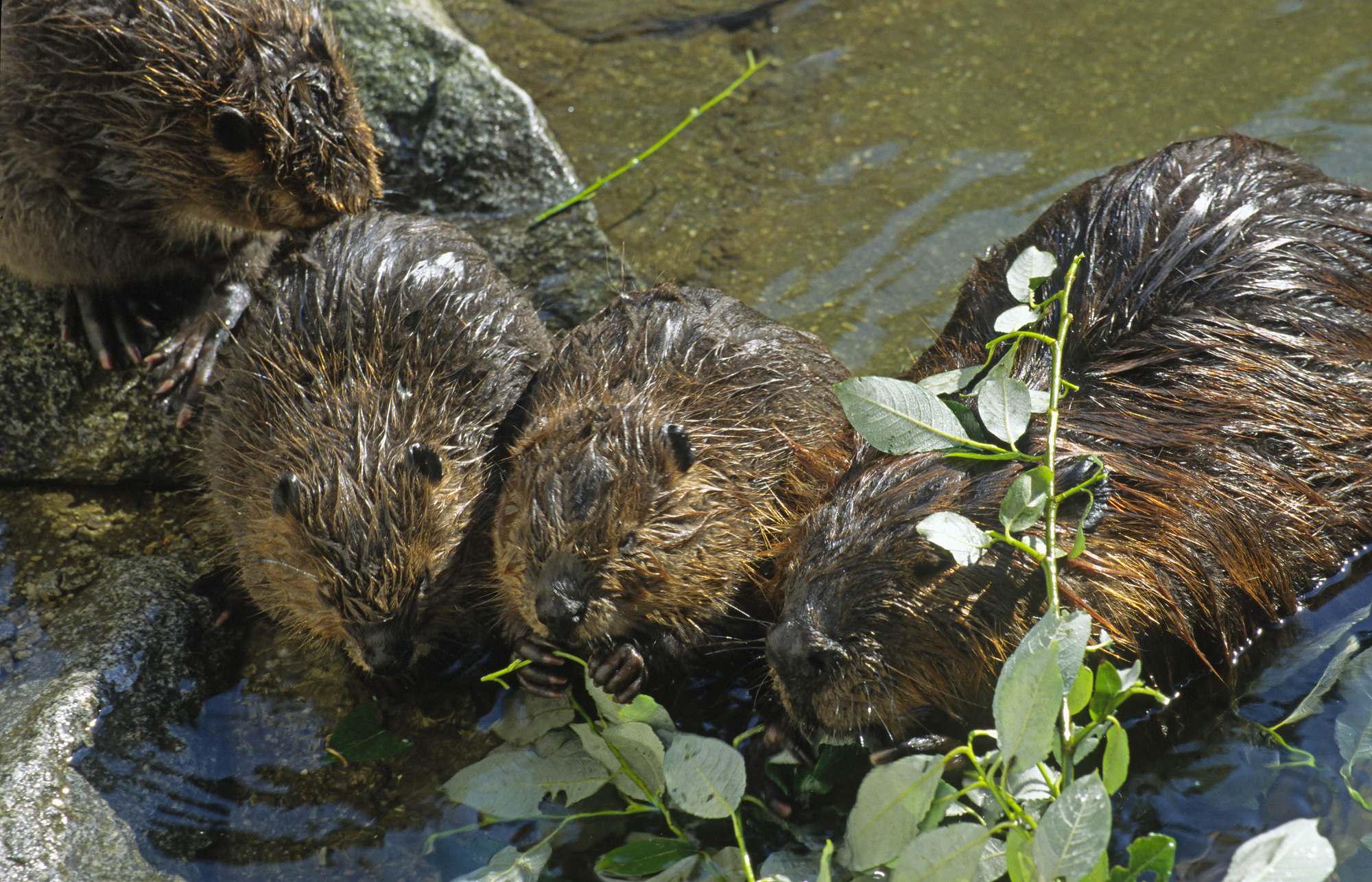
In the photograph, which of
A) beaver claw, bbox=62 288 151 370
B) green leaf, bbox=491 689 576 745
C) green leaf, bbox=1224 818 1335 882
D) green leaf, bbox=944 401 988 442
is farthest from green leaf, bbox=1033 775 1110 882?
beaver claw, bbox=62 288 151 370

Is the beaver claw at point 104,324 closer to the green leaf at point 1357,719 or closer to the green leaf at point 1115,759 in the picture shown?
the green leaf at point 1115,759

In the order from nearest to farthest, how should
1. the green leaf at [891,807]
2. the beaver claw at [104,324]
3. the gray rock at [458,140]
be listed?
the green leaf at [891,807] < the beaver claw at [104,324] < the gray rock at [458,140]

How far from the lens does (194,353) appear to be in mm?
3764

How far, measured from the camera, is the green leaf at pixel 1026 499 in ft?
7.86

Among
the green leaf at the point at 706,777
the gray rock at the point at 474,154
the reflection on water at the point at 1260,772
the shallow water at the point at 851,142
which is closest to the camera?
the green leaf at the point at 706,777

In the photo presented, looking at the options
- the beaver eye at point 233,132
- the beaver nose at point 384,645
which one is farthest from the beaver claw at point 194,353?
the beaver nose at point 384,645

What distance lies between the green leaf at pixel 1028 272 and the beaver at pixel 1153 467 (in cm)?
19

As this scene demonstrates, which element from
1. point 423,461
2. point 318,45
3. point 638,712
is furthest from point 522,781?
point 318,45

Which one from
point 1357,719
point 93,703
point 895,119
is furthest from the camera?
→ point 895,119

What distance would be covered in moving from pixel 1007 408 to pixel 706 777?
1.02 metres

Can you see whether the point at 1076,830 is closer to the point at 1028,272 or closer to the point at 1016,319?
the point at 1016,319

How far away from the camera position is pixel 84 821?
2.81m

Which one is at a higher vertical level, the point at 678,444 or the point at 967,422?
the point at 967,422

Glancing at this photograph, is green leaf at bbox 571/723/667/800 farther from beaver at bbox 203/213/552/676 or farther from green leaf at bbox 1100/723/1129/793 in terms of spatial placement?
green leaf at bbox 1100/723/1129/793
